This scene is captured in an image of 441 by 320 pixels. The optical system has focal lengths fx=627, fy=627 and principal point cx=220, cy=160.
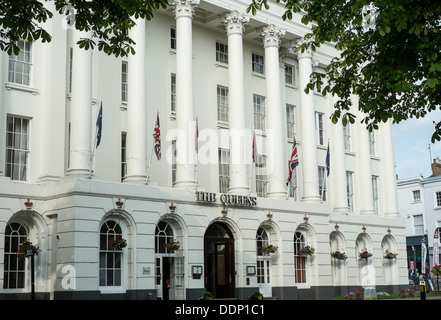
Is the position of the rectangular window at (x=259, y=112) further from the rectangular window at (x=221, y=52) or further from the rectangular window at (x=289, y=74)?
the rectangular window at (x=289, y=74)

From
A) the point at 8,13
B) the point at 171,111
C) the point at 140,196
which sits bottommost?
the point at 140,196

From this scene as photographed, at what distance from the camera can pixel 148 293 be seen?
94.7ft

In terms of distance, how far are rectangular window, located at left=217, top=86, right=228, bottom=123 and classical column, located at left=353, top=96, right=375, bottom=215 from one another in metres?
12.2

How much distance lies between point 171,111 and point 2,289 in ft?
43.3

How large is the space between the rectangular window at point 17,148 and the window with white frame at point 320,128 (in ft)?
70.2

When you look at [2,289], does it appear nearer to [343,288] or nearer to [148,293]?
[148,293]

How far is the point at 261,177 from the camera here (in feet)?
124

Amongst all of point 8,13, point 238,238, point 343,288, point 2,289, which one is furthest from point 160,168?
point 8,13

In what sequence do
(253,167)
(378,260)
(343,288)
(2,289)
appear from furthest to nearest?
(378,260) → (343,288) → (253,167) → (2,289)

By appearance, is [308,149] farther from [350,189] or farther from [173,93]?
[173,93]

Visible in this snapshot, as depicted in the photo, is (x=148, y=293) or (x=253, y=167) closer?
(x=148, y=293)

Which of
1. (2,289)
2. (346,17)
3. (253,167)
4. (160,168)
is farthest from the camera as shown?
(253,167)

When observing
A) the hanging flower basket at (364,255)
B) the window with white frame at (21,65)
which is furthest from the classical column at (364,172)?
the window with white frame at (21,65)

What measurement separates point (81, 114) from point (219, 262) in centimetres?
1132
